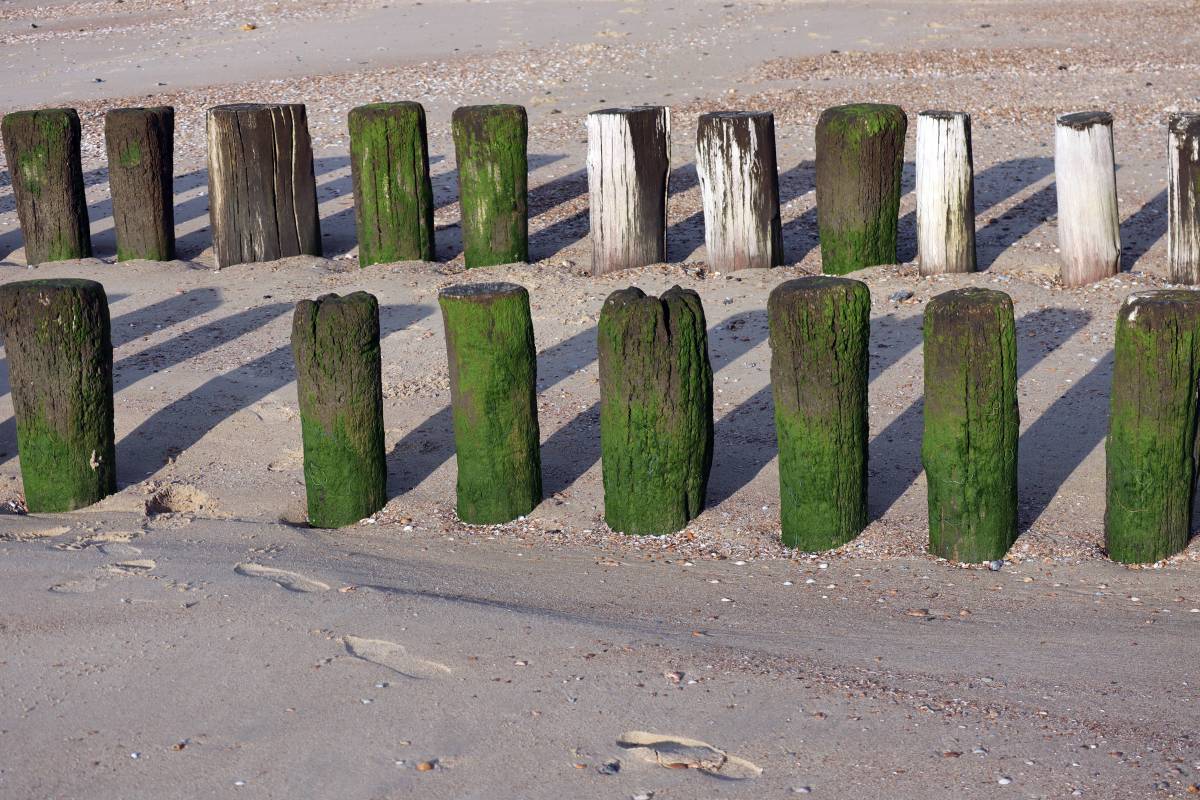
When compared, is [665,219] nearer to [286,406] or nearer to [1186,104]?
[286,406]

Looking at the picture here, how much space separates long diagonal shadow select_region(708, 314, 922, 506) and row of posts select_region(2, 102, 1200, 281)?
983 mm

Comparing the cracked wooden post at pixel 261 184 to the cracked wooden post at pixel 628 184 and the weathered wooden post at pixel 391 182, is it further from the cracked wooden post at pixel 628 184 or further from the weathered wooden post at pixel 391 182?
the cracked wooden post at pixel 628 184

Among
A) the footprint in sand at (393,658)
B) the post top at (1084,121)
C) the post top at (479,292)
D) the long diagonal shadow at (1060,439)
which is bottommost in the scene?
the long diagonal shadow at (1060,439)

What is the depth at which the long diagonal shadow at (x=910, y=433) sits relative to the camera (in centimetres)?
586

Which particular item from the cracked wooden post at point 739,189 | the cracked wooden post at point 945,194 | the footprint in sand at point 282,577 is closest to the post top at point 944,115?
the cracked wooden post at point 945,194

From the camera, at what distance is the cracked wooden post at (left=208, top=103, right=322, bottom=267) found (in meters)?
8.59

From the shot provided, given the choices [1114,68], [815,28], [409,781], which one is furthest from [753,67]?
[409,781]

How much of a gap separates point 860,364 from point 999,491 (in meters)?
0.66

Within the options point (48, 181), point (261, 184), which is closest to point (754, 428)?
point (261, 184)

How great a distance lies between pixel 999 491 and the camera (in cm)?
519

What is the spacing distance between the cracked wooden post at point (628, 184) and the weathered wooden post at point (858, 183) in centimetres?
91

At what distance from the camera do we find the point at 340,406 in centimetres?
565

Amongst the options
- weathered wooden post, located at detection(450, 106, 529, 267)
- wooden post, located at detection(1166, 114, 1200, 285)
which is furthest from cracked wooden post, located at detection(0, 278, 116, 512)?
wooden post, located at detection(1166, 114, 1200, 285)

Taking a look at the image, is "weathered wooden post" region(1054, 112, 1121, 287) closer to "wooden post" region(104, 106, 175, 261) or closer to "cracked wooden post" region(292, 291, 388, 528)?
"cracked wooden post" region(292, 291, 388, 528)
